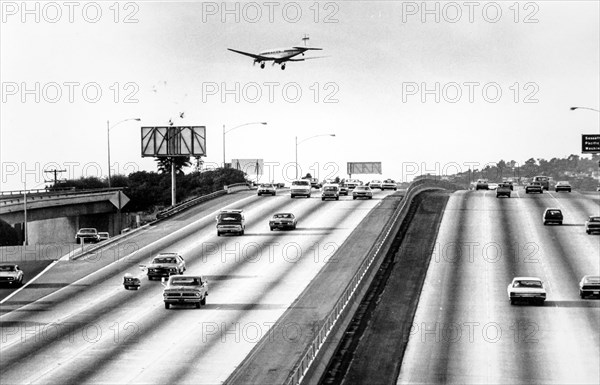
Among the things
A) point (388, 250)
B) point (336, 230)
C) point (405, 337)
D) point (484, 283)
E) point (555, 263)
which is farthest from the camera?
point (336, 230)

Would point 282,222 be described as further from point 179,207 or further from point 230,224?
point 179,207

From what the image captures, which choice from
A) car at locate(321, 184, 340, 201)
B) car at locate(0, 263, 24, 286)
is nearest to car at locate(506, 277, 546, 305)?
car at locate(0, 263, 24, 286)

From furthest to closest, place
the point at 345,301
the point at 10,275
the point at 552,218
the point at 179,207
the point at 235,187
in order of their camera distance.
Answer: the point at 235,187 → the point at 179,207 → the point at 552,218 → the point at 10,275 → the point at 345,301

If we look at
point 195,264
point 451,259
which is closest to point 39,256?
point 195,264

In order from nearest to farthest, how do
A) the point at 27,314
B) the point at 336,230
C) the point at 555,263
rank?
the point at 27,314 → the point at 555,263 → the point at 336,230

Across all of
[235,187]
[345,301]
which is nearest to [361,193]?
[235,187]

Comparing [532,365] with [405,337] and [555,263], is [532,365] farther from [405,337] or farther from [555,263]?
[555,263]

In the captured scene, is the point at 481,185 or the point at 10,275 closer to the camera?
the point at 10,275
